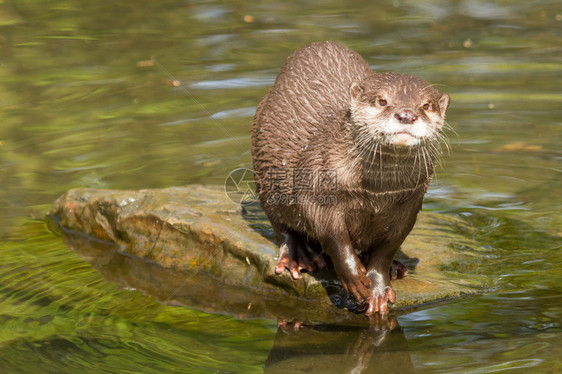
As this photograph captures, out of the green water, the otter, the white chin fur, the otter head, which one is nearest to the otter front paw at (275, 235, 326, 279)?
the otter

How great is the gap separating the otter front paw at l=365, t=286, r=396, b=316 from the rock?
0.06m

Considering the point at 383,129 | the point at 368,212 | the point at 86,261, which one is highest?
the point at 383,129

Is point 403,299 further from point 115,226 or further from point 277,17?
point 277,17

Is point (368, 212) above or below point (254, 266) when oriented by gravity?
above

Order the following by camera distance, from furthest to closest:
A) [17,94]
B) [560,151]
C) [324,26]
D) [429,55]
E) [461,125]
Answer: [324,26] < [429,55] < [17,94] < [461,125] < [560,151]

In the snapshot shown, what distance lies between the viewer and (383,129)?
10.3ft

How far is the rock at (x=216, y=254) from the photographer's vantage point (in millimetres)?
3727

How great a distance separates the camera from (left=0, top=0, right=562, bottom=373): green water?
3.31 m

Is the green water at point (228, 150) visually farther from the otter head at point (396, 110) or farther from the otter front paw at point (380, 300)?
the otter head at point (396, 110)

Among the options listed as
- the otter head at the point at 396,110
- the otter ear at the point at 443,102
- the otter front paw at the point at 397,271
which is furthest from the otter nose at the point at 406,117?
the otter front paw at the point at 397,271

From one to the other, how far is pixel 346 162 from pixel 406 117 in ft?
1.43

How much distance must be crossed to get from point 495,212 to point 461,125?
1.33m

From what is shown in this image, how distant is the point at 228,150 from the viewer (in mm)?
5672

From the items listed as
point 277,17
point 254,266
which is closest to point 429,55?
point 277,17
